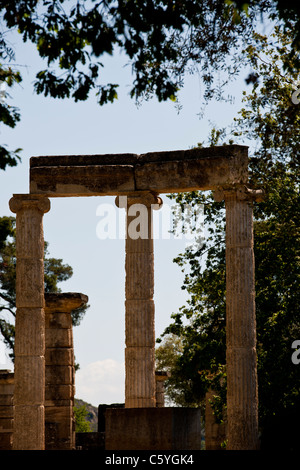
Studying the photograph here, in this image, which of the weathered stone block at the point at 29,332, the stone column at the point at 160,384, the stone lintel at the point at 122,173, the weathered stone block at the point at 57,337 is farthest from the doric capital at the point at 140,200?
the stone column at the point at 160,384

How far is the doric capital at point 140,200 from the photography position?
31656mm

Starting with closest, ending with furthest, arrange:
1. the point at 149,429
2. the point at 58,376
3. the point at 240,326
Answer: the point at 149,429 → the point at 240,326 → the point at 58,376

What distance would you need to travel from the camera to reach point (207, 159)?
31047 millimetres

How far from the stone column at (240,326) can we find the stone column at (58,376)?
8.14m

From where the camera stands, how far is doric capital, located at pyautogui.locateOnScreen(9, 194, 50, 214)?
3172 centimetres

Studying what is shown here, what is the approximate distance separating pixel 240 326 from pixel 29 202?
846cm

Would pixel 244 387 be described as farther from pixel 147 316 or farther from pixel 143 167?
pixel 143 167

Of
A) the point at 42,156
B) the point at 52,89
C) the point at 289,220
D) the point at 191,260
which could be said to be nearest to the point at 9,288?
the point at 191,260

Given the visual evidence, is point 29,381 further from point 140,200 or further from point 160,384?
point 160,384

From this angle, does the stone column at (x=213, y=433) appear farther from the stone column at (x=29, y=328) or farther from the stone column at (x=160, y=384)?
the stone column at (x=29, y=328)

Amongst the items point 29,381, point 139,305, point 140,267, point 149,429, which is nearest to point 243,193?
point 140,267

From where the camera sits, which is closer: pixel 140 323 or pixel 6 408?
pixel 140 323

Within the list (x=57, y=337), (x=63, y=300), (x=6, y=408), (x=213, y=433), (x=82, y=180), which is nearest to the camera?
(x=82, y=180)

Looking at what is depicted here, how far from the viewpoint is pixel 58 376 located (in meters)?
36.2
